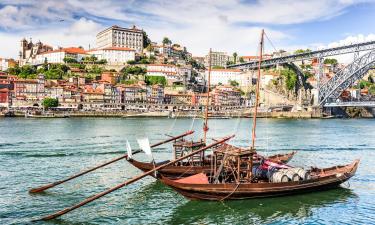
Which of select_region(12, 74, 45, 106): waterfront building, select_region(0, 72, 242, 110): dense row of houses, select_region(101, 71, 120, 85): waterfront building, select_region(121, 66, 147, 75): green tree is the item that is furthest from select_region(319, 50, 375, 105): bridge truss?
select_region(12, 74, 45, 106): waterfront building

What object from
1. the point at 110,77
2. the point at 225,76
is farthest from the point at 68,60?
the point at 225,76

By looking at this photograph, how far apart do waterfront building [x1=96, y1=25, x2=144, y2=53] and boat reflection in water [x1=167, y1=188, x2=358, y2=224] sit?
83.6 meters

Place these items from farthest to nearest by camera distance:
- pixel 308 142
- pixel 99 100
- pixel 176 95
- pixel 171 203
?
pixel 176 95 < pixel 99 100 < pixel 308 142 < pixel 171 203

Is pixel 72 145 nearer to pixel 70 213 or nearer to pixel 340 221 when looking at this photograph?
pixel 70 213

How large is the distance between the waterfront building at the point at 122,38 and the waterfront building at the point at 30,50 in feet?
46.4

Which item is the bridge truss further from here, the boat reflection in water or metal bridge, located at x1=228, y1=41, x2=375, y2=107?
the boat reflection in water

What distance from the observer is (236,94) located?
8338 centimetres

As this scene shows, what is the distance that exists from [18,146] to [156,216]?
603 inches

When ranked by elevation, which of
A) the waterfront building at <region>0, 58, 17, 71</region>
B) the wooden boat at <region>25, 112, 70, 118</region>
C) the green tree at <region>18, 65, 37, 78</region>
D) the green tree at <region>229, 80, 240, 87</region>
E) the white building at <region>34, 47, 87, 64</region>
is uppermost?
the white building at <region>34, 47, 87, 64</region>

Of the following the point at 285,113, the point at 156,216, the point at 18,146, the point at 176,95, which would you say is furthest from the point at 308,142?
the point at 176,95

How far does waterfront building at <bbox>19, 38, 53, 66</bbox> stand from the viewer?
9662 centimetres

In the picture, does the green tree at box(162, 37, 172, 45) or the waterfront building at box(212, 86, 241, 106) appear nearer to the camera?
the waterfront building at box(212, 86, 241, 106)

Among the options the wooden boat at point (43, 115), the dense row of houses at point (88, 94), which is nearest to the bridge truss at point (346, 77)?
the dense row of houses at point (88, 94)

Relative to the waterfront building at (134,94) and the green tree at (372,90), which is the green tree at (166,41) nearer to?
the waterfront building at (134,94)
